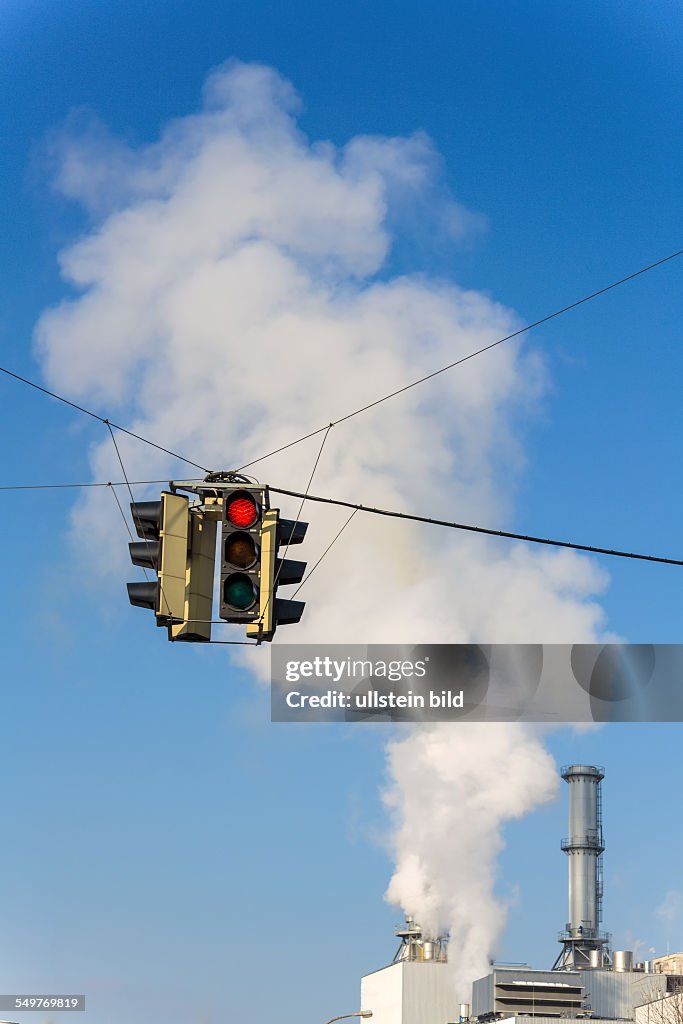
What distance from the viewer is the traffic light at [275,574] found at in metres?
10.9

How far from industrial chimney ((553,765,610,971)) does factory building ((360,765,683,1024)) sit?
9 centimetres

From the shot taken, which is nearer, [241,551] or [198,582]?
[241,551]

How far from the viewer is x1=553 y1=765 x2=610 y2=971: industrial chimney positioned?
12088cm

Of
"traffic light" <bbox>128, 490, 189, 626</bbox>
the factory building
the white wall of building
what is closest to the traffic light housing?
"traffic light" <bbox>128, 490, 189, 626</bbox>

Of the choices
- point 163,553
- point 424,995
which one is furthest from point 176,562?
point 424,995

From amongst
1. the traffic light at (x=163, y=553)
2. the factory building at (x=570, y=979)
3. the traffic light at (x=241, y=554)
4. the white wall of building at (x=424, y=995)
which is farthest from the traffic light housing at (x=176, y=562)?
the white wall of building at (x=424, y=995)

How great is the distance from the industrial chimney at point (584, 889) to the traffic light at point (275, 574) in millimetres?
114770

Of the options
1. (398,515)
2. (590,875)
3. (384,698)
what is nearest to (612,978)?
(590,875)

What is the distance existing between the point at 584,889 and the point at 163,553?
381 feet

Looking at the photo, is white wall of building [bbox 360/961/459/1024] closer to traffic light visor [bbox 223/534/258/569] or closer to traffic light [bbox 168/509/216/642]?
traffic light [bbox 168/509/216/642]

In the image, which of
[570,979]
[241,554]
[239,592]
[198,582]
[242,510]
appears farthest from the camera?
[570,979]

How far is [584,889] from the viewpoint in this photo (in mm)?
120875

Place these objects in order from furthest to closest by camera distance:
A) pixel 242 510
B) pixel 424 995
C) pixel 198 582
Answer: pixel 424 995
pixel 198 582
pixel 242 510

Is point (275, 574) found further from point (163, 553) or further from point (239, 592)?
point (163, 553)
